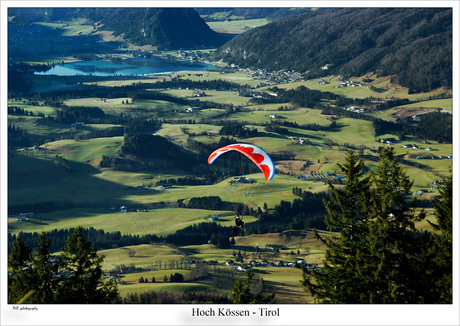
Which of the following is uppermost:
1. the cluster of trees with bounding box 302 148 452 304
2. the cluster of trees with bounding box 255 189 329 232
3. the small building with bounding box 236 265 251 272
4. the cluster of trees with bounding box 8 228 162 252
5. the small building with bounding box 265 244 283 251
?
the cluster of trees with bounding box 302 148 452 304

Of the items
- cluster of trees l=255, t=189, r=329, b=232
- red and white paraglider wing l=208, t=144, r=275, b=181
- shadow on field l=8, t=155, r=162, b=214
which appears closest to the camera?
red and white paraglider wing l=208, t=144, r=275, b=181

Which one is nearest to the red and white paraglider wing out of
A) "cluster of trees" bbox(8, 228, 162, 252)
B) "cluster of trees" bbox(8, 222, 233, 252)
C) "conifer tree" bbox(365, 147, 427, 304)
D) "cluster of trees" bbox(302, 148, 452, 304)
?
"cluster of trees" bbox(302, 148, 452, 304)

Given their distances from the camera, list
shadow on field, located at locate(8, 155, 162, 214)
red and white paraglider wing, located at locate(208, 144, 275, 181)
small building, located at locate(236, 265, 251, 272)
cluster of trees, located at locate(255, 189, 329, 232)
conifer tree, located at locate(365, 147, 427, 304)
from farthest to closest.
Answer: shadow on field, located at locate(8, 155, 162, 214), cluster of trees, located at locate(255, 189, 329, 232), small building, located at locate(236, 265, 251, 272), red and white paraglider wing, located at locate(208, 144, 275, 181), conifer tree, located at locate(365, 147, 427, 304)

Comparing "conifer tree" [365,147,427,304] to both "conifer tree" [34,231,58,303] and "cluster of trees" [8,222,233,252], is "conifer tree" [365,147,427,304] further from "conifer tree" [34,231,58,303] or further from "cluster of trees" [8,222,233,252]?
"cluster of trees" [8,222,233,252]

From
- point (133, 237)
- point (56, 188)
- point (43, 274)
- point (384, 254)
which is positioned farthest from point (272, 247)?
point (56, 188)

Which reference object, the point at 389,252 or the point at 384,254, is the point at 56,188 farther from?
the point at 384,254

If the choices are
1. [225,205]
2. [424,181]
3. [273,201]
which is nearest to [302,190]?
[273,201]

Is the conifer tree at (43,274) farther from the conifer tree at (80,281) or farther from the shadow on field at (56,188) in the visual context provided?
the shadow on field at (56,188)

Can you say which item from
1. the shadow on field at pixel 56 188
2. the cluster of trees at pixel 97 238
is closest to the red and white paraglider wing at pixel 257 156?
the cluster of trees at pixel 97 238

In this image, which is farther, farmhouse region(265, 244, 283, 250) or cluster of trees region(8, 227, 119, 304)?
farmhouse region(265, 244, 283, 250)

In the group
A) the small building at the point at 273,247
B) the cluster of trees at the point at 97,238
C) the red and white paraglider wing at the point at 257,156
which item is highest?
the red and white paraglider wing at the point at 257,156
